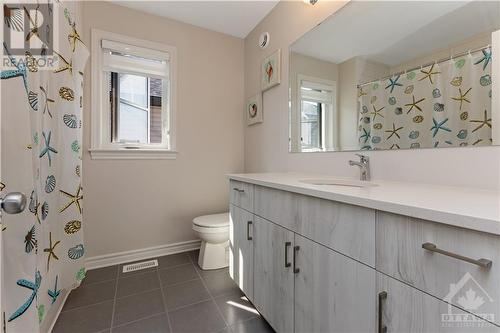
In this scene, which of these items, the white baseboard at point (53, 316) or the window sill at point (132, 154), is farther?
the window sill at point (132, 154)

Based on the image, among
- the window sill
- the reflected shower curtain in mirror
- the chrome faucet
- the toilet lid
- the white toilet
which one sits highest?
the reflected shower curtain in mirror

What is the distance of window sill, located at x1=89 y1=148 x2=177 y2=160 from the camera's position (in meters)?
1.94

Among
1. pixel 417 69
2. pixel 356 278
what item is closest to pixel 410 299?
pixel 356 278

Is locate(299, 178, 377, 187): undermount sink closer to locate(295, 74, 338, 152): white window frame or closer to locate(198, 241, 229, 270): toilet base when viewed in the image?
locate(295, 74, 338, 152): white window frame

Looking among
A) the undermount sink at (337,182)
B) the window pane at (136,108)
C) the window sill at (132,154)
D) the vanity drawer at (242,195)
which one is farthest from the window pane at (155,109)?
the undermount sink at (337,182)

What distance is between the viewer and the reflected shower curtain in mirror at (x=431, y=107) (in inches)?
34.1

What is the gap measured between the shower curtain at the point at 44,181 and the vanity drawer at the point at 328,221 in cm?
93

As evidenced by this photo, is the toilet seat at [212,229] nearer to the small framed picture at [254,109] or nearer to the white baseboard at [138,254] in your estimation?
the white baseboard at [138,254]

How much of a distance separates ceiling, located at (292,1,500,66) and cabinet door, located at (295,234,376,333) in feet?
3.28

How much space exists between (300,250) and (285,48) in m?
1.62

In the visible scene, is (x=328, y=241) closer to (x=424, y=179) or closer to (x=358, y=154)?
(x=424, y=179)

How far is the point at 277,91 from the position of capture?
1969 millimetres

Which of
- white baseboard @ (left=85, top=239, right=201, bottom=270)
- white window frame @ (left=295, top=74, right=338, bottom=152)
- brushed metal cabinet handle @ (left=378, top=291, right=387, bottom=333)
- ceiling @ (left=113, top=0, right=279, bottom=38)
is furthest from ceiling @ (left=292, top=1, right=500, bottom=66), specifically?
white baseboard @ (left=85, top=239, right=201, bottom=270)

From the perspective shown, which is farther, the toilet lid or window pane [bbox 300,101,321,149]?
the toilet lid
